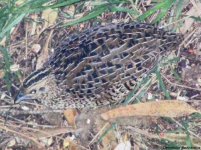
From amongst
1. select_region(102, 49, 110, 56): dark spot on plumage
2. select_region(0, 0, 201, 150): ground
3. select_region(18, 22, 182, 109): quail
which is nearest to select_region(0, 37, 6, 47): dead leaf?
select_region(0, 0, 201, 150): ground

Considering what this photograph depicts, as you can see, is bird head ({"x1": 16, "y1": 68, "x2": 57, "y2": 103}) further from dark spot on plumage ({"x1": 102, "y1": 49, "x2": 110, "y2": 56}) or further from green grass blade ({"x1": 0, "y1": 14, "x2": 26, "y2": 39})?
green grass blade ({"x1": 0, "y1": 14, "x2": 26, "y2": 39})

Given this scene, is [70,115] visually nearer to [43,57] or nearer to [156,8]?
[43,57]

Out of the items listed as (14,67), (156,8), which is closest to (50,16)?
(14,67)

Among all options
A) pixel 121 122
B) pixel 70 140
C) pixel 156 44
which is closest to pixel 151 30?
pixel 156 44

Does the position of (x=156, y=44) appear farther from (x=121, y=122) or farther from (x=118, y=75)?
(x=121, y=122)

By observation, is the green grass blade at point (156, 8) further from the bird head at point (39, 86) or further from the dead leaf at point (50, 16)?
the bird head at point (39, 86)
